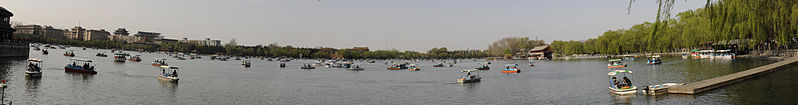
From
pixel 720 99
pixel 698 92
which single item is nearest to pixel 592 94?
pixel 698 92

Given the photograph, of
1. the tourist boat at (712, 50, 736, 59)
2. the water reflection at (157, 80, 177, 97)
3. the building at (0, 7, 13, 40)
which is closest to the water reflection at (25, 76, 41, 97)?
the water reflection at (157, 80, 177, 97)

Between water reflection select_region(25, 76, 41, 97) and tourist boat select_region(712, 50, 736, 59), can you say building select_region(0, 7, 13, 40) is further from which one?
tourist boat select_region(712, 50, 736, 59)

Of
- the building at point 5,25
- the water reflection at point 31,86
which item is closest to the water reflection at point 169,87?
the water reflection at point 31,86

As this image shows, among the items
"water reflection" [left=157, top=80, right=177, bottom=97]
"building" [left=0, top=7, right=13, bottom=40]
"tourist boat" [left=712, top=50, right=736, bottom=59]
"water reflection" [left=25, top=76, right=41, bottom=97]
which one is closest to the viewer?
"water reflection" [left=25, top=76, right=41, bottom=97]

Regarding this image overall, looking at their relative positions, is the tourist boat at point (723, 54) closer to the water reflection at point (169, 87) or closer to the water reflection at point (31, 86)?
the water reflection at point (169, 87)

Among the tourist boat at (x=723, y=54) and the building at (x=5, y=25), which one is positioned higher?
the building at (x=5, y=25)

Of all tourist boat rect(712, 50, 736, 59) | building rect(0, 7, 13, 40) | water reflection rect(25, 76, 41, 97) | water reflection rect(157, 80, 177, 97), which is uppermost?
building rect(0, 7, 13, 40)

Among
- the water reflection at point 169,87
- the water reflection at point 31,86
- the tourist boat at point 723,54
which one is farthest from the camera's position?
the tourist boat at point 723,54

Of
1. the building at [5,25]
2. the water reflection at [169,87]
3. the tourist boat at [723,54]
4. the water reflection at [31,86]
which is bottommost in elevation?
the water reflection at [169,87]

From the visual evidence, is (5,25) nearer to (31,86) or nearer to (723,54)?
(31,86)

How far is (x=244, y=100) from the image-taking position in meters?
34.8

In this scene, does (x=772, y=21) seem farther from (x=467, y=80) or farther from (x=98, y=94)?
(x=98, y=94)

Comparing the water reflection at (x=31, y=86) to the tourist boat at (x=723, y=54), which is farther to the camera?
the tourist boat at (x=723, y=54)

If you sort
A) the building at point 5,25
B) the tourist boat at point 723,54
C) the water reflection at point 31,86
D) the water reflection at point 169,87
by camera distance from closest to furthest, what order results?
the water reflection at point 31,86 → the water reflection at point 169,87 → the tourist boat at point 723,54 → the building at point 5,25
